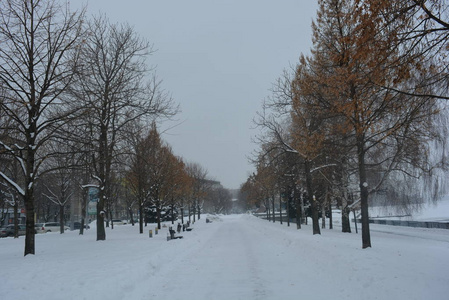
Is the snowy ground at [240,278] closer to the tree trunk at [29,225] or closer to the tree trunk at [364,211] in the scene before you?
the tree trunk at [364,211]

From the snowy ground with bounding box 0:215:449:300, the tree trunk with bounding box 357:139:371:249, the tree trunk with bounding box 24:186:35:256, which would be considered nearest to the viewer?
the snowy ground with bounding box 0:215:449:300

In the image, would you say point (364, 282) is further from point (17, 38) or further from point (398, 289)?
point (17, 38)

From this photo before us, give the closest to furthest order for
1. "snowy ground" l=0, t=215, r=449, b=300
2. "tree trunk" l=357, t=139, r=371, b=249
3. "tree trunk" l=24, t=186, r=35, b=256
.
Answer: "snowy ground" l=0, t=215, r=449, b=300
"tree trunk" l=357, t=139, r=371, b=249
"tree trunk" l=24, t=186, r=35, b=256

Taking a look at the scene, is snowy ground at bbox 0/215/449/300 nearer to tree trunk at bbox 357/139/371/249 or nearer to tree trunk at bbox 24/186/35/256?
tree trunk at bbox 357/139/371/249

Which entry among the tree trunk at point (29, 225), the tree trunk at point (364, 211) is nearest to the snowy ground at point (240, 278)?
the tree trunk at point (364, 211)

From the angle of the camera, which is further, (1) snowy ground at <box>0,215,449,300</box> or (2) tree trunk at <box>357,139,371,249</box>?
(2) tree trunk at <box>357,139,371,249</box>

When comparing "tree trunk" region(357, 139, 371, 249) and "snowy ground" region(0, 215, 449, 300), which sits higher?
"tree trunk" region(357, 139, 371, 249)

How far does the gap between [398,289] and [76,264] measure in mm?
8962

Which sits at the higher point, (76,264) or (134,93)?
(134,93)

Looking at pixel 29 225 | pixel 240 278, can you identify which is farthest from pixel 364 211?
pixel 29 225

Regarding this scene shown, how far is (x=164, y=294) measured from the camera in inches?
320

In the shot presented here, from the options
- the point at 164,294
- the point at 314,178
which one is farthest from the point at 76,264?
the point at 314,178

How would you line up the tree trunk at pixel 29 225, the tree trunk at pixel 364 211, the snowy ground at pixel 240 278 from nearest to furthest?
the snowy ground at pixel 240 278, the tree trunk at pixel 364 211, the tree trunk at pixel 29 225

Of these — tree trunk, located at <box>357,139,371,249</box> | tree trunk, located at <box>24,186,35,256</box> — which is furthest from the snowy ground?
tree trunk, located at <box>24,186,35,256</box>
